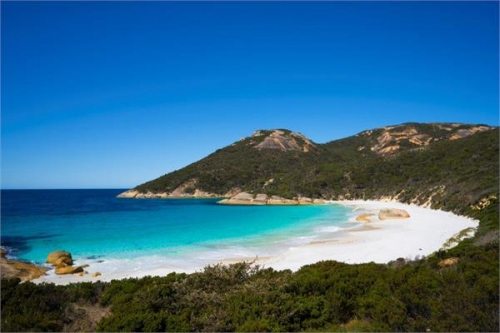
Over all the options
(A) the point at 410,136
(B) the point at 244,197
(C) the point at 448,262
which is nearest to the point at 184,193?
(B) the point at 244,197

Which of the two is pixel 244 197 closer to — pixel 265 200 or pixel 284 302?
pixel 265 200

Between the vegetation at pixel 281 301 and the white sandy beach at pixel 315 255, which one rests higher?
the vegetation at pixel 281 301

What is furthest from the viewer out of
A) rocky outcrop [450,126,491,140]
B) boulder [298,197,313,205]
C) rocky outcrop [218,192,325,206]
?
rocky outcrop [450,126,491,140]

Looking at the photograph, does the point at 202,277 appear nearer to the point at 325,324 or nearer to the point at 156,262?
the point at 325,324

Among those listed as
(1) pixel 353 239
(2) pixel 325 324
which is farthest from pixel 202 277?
(1) pixel 353 239

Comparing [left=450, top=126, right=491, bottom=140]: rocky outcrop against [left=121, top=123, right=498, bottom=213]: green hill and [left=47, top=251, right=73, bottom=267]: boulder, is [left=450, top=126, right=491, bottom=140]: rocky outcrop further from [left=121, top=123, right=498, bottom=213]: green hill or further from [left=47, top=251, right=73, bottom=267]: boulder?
[left=47, top=251, right=73, bottom=267]: boulder

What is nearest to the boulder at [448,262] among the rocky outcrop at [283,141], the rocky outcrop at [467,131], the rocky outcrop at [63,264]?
the rocky outcrop at [63,264]

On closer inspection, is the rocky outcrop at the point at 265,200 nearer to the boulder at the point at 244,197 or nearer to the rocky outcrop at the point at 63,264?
the boulder at the point at 244,197

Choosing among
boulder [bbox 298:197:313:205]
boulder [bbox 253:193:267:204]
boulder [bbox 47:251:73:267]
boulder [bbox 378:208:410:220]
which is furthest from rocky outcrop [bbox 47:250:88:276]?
boulder [bbox 253:193:267:204]
